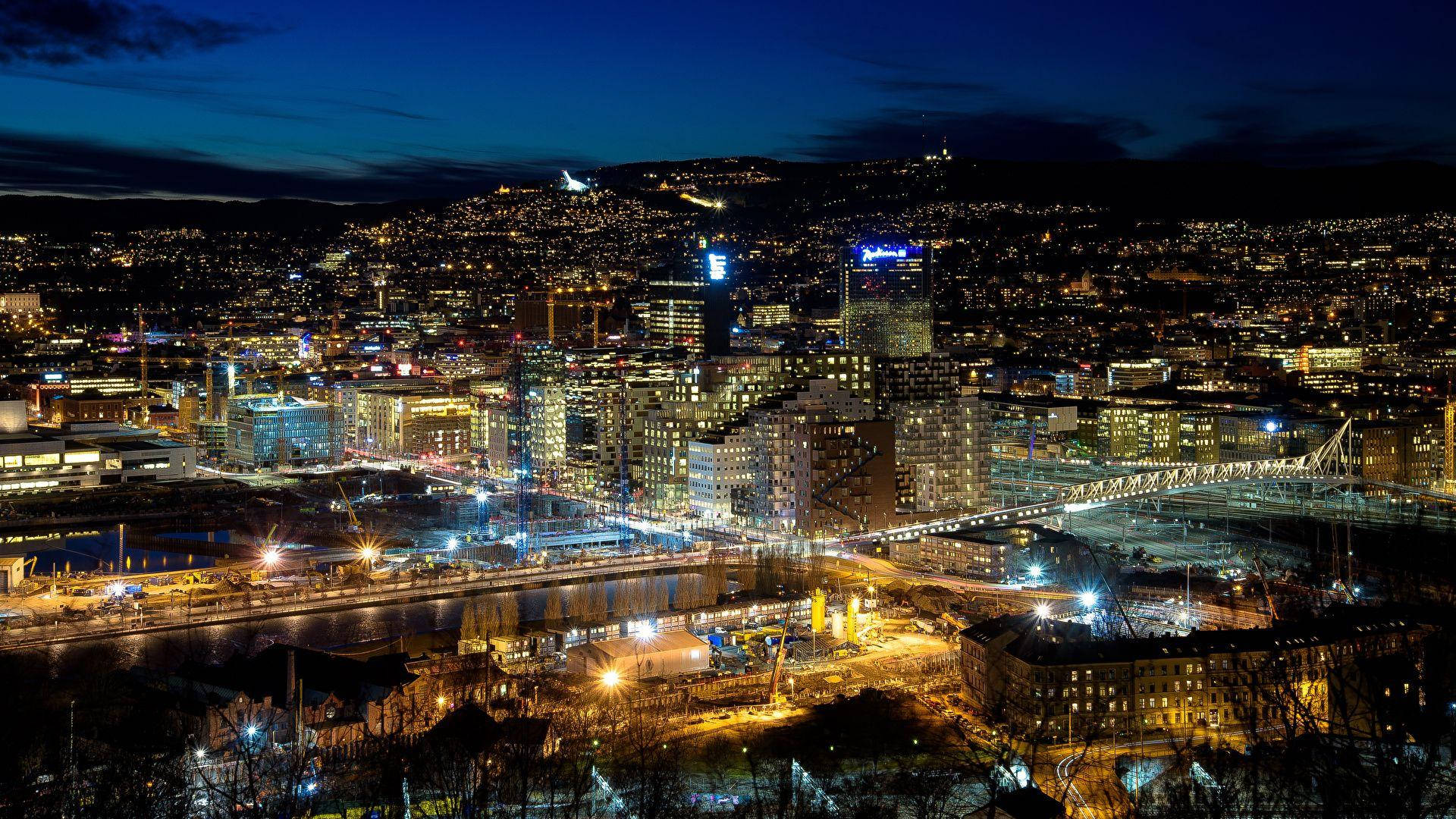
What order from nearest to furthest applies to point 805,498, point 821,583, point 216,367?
point 821,583, point 805,498, point 216,367

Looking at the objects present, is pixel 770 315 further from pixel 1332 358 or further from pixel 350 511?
pixel 350 511

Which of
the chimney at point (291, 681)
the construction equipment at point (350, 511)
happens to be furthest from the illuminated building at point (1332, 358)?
the chimney at point (291, 681)

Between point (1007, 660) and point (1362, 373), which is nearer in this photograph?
point (1007, 660)

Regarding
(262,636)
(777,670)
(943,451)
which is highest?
(943,451)

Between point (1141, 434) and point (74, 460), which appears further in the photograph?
point (1141, 434)

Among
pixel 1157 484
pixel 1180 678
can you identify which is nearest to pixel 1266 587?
pixel 1180 678

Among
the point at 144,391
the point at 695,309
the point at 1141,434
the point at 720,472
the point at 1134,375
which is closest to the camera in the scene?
the point at 720,472

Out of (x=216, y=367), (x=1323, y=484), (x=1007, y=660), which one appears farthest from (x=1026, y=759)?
(x=216, y=367)

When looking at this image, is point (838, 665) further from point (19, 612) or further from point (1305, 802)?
point (19, 612)

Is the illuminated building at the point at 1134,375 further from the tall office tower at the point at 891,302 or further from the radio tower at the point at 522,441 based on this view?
the radio tower at the point at 522,441
